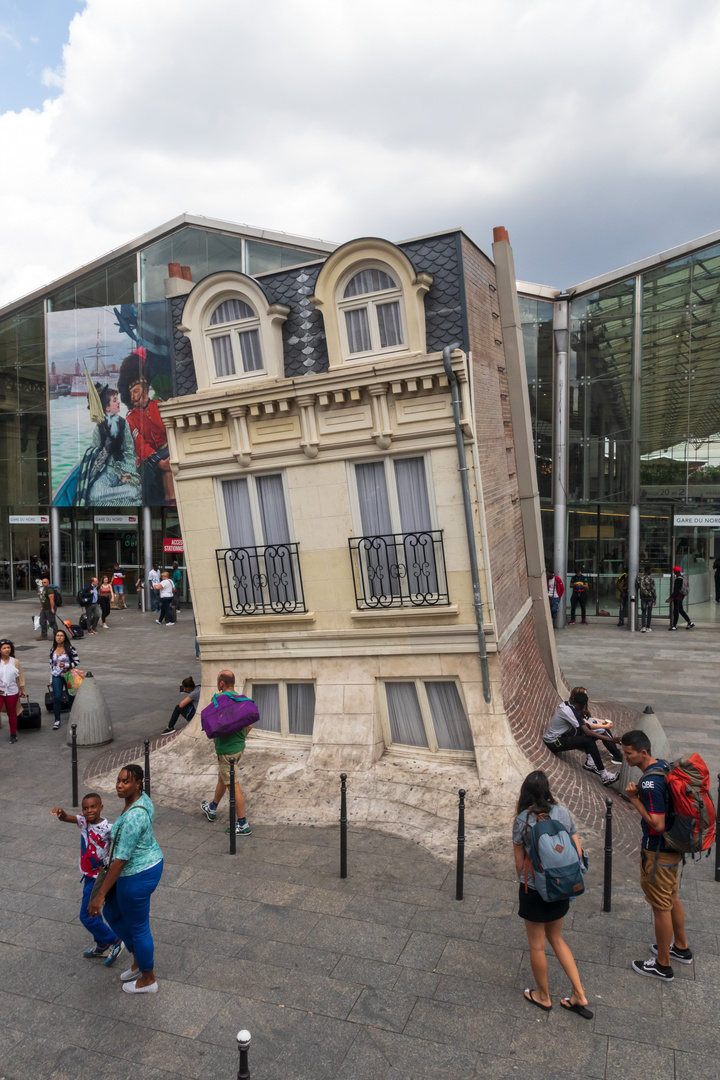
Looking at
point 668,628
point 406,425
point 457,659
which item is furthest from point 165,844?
point 668,628

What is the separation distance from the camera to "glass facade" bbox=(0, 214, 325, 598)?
28766 millimetres

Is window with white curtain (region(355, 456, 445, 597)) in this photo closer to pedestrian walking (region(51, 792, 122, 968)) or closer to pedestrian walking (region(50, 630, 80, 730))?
pedestrian walking (region(51, 792, 122, 968))

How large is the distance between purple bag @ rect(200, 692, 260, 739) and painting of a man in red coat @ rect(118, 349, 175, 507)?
69.5ft

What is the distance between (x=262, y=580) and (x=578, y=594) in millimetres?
17032

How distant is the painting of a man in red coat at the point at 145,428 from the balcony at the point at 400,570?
20195 mm

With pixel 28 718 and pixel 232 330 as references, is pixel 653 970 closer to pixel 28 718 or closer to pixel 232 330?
pixel 232 330

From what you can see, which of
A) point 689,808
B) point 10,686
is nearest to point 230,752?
point 689,808

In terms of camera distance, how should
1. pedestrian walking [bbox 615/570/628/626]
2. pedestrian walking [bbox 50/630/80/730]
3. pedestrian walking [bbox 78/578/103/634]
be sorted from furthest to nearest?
pedestrian walking [bbox 78/578/103/634] → pedestrian walking [bbox 615/570/628/626] → pedestrian walking [bbox 50/630/80/730]

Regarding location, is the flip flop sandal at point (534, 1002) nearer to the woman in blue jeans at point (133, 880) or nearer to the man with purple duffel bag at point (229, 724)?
the woman in blue jeans at point (133, 880)

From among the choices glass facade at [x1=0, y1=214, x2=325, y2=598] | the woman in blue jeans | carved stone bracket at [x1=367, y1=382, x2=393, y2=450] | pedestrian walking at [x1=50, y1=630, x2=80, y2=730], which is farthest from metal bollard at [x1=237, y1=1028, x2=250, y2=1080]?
glass facade at [x1=0, y1=214, x2=325, y2=598]

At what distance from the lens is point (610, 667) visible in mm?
18125

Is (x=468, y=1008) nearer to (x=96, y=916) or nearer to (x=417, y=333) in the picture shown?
(x=96, y=916)

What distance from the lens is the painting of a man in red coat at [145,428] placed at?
29.0 m

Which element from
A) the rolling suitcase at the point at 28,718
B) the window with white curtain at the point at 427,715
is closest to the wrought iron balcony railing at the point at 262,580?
the window with white curtain at the point at 427,715
